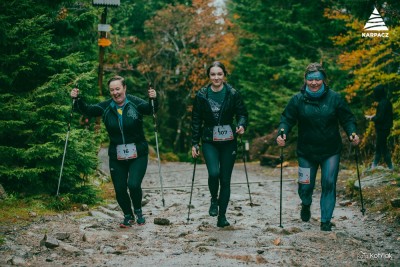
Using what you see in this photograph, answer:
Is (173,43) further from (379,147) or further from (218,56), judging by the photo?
(379,147)

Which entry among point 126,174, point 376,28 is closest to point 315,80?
point 126,174

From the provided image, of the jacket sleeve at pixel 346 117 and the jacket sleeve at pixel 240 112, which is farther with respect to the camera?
the jacket sleeve at pixel 240 112

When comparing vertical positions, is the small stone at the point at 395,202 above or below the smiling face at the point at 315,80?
below

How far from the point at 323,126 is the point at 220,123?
59.7 inches

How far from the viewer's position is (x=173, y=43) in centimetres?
3669

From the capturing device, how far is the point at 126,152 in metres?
7.51

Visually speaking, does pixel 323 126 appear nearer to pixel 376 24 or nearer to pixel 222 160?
pixel 222 160

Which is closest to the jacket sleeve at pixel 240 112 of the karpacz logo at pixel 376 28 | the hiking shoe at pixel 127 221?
the hiking shoe at pixel 127 221

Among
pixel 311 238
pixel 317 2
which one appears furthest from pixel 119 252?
pixel 317 2

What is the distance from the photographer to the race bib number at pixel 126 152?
295 inches

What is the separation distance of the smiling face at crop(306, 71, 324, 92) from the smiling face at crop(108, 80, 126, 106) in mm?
2701

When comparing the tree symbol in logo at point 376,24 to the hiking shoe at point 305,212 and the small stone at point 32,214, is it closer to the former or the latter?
the hiking shoe at point 305,212

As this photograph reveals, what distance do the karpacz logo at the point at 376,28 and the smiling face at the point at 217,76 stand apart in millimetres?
6641

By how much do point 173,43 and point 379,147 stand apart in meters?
25.4
